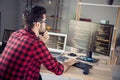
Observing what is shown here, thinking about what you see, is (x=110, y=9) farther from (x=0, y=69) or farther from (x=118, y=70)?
(x=0, y=69)

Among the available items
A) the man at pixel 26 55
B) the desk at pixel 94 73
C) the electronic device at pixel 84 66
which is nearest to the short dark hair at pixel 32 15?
the man at pixel 26 55

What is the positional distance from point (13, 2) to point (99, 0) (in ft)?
6.17

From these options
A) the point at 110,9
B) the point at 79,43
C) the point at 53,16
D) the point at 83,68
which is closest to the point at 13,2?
the point at 53,16

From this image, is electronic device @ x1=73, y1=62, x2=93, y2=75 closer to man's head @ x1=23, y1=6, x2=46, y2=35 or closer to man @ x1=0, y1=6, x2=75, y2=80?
man @ x1=0, y1=6, x2=75, y2=80

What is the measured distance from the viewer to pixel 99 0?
11.4 ft

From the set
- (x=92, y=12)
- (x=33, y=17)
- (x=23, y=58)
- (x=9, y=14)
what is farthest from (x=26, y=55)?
(x=9, y=14)

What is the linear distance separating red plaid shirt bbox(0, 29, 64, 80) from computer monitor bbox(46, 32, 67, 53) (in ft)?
2.46

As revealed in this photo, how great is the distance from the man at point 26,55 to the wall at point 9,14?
8.16 ft

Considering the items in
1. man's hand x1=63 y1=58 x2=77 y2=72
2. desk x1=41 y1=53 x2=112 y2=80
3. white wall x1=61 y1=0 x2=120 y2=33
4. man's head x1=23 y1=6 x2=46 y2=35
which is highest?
white wall x1=61 y1=0 x2=120 y2=33

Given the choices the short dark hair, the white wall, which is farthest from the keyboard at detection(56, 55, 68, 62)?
the white wall

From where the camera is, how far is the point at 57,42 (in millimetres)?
2021

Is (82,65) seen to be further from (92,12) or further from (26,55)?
(92,12)

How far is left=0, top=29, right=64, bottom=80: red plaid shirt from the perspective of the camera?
1188 mm

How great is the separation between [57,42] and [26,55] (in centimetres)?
86
